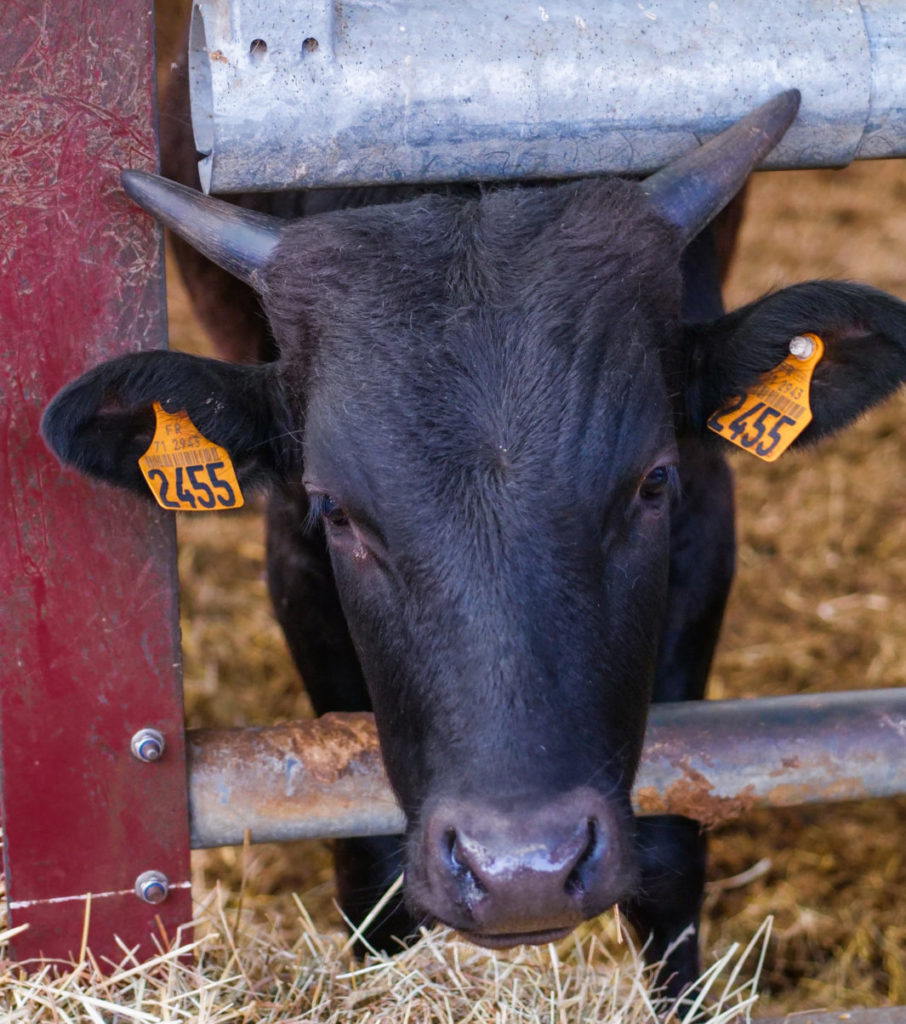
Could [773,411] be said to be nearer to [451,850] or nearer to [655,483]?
[655,483]

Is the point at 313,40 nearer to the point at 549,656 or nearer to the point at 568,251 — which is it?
the point at 568,251

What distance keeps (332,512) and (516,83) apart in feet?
3.07

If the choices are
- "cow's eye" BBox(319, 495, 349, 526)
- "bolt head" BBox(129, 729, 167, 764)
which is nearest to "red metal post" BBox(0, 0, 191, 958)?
A: "bolt head" BBox(129, 729, 167, 764)

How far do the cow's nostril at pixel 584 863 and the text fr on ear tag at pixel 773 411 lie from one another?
1.01 meters

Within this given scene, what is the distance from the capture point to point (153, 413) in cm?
281

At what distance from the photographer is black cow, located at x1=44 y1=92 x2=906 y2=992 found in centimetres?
227

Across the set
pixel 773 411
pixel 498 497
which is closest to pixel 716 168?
pixel 773 411

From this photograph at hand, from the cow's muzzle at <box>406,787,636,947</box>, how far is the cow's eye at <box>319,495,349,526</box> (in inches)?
26.0

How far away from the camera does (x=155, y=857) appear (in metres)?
2.91

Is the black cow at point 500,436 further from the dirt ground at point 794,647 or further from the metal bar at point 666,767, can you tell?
the dirt ground at point 794,647

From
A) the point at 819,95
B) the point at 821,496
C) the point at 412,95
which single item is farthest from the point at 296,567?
the point at 821,496

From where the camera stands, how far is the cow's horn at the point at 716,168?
2.73 meters

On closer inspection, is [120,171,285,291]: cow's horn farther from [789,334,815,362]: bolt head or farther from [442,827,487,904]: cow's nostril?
[442,827,487,904]: cow's nostril

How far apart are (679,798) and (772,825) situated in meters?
1.71
